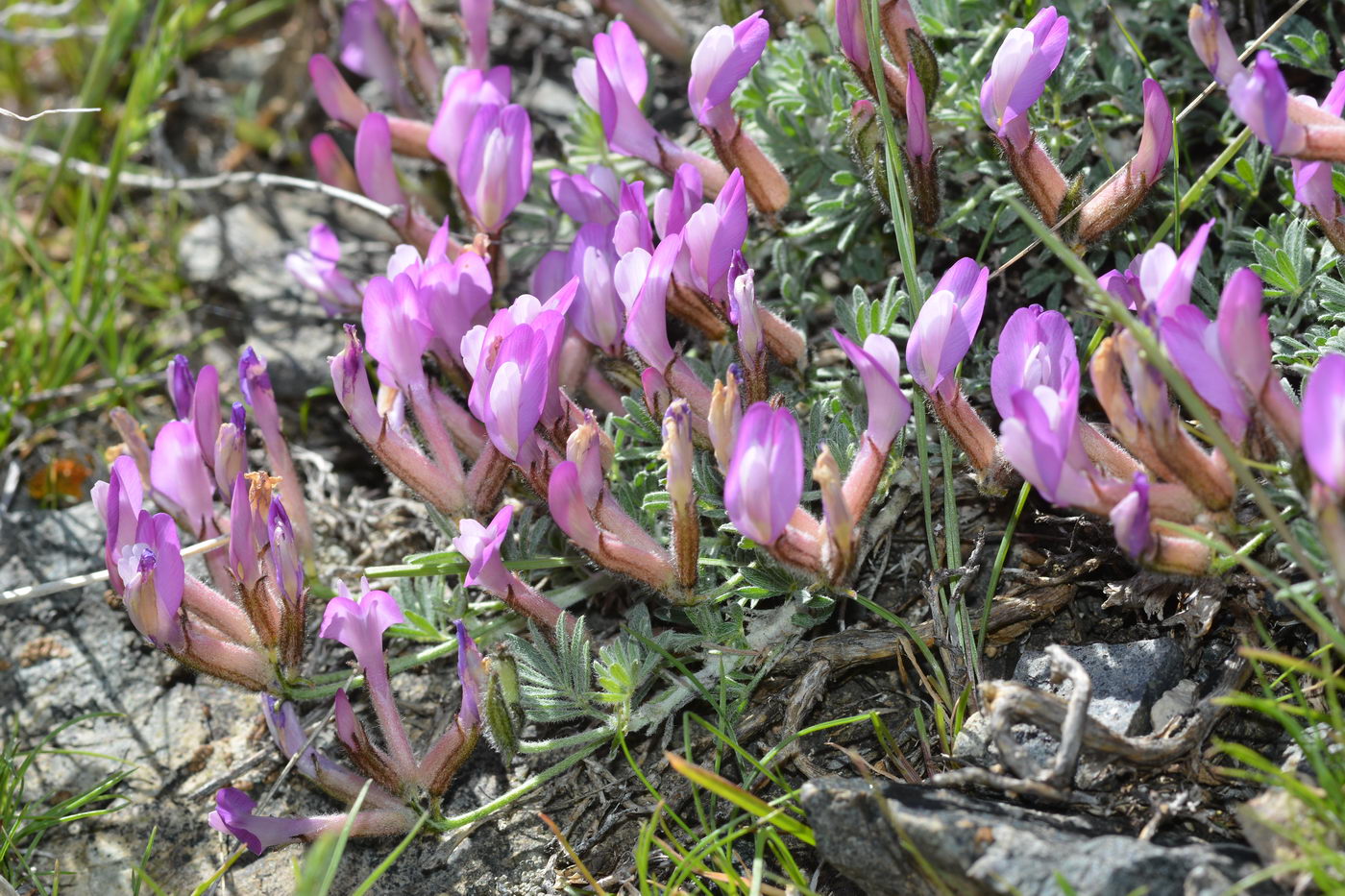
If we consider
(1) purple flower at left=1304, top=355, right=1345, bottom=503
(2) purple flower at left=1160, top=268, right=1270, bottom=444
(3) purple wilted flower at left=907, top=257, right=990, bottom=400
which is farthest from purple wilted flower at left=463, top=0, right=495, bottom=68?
(1) purple flower at left=1304, top=355, right=1345, bottom=503

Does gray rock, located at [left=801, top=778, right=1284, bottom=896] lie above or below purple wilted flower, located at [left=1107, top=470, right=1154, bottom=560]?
below

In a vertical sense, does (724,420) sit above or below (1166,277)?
below

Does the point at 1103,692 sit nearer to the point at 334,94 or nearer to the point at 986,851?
the point at 986,851

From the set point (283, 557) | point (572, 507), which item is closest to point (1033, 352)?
point (572, 507)

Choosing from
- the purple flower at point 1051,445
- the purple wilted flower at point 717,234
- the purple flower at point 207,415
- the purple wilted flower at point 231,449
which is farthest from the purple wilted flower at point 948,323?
the purple flower at point 207,415

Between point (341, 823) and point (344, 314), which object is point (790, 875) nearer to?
point (341, 823)

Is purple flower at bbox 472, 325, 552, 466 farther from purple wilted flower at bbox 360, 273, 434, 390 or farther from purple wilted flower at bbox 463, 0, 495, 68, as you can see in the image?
purple wilted flower at bbox 463, 0, 495, 68
